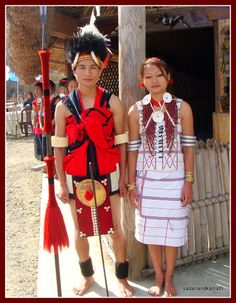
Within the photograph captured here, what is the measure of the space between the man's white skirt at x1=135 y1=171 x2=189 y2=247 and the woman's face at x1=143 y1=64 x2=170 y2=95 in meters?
0.60

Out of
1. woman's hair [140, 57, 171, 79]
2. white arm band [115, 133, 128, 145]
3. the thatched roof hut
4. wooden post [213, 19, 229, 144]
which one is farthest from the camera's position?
wooden post [213, 19, 229, 144]

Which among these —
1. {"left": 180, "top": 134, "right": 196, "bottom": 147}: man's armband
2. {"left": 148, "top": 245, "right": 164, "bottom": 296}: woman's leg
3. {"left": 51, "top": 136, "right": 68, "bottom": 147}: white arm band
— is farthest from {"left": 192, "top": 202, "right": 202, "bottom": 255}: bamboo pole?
{"left": 51, "top": 136, "right": 68, "bottom": 147}: white arm band

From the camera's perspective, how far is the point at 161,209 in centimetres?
264

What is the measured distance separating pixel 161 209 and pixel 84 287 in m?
0.90

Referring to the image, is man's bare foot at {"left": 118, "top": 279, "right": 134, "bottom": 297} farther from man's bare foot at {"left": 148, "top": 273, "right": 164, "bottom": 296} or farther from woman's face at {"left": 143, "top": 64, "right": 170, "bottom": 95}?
woman's face at {"left": 143, "top": 64, "right": 170, "bottom": 95}

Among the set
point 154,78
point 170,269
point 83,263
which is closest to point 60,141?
point 154,78

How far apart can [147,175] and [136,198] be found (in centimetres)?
20

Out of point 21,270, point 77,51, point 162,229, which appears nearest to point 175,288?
point 162,229

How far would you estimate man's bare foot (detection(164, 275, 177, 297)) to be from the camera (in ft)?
8.95

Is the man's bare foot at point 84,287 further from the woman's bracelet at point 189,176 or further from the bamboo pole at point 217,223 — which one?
the bamboo pole at point 217,223

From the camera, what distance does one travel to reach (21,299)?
106 inches

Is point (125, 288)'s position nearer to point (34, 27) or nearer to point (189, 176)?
point (189, 176)

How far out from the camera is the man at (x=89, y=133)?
253 centimetres

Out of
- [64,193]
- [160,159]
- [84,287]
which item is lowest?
[84,287]
